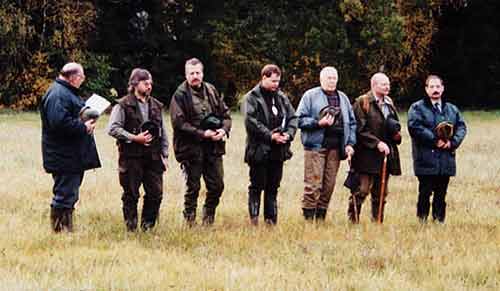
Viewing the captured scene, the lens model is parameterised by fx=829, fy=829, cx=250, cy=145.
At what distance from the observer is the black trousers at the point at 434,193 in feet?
31.8

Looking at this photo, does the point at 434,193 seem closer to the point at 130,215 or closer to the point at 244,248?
the point at 244,248

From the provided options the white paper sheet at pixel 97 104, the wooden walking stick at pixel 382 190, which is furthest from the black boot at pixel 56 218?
Result: the wooden walking stick at pixel 382 190

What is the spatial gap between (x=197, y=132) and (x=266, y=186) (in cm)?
112

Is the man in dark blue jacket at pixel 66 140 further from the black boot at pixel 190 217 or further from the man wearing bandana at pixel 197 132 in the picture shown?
the black boot at pixel 190 217

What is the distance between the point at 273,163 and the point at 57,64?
964 inches

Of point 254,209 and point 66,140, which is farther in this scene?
point 254,209

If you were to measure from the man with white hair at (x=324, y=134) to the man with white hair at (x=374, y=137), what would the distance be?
0.17 m

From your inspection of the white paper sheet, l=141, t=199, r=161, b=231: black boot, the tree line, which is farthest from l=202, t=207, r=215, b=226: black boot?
the tree line

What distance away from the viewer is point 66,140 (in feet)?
27.9

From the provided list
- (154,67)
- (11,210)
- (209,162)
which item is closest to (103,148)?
Answer: (11,210)

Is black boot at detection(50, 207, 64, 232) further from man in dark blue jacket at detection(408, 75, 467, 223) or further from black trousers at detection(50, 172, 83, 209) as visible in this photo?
man in dark blue jacket at detection(408, 75, 467, 223)

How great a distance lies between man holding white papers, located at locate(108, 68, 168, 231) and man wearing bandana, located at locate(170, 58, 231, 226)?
0.70 feet

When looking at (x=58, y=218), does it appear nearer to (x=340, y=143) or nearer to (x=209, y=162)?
(x=209, y=162)

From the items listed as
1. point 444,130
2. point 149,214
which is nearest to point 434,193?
point 444,130
